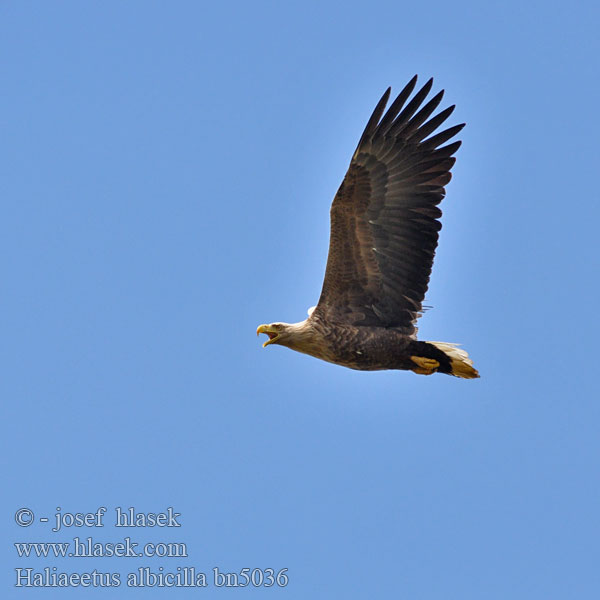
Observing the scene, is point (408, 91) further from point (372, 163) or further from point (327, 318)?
point (327, 318)

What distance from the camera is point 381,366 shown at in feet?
80.2

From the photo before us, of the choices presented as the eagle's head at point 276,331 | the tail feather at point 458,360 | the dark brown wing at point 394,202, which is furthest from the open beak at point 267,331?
the tail feather at point 458,360

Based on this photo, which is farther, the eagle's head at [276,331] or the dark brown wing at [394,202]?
the eagle's head at [276,331]

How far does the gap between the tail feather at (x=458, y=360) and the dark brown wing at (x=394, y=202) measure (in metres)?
0.56

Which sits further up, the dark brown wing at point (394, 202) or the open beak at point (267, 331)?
the dark brown wing at point (394, 202)

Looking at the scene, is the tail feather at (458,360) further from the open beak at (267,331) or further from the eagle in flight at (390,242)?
the open beak at (267,331)

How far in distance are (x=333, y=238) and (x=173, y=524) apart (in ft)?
14.5

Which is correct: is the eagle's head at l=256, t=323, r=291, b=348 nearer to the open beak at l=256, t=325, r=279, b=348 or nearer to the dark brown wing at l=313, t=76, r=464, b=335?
the open beak at l=256, t=325, r=279, b=348

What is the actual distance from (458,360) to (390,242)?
69.5 inches

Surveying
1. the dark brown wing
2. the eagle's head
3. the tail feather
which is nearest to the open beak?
the eagle's head

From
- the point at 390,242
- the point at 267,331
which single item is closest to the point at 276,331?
the point at 267,331

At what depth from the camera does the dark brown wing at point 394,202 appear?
2403 cm

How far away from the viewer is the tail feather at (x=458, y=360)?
24.1m

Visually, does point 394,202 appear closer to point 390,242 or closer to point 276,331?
point 390,242
